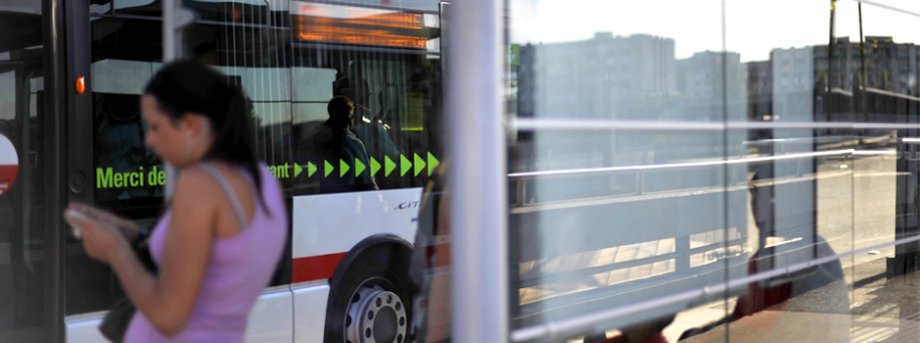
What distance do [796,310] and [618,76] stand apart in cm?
159

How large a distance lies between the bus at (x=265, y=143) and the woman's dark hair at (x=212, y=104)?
1.89 meters

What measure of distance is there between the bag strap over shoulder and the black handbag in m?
0.22

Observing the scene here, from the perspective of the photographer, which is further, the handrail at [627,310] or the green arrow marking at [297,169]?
the green arrow marking at [297,169]

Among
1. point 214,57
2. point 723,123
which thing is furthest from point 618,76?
point 214,57

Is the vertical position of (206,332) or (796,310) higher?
(206,332)

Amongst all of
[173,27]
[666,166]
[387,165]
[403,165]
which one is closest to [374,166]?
[387,165]

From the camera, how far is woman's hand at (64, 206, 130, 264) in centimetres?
252

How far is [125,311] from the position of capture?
2.67 m

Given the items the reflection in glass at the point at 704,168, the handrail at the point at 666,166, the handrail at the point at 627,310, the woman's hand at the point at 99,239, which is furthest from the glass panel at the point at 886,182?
the woman's hand at the point at 99,239

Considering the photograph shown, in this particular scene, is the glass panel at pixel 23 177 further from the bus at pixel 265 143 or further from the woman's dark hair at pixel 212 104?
the woman's dark hair at pixel 212 104

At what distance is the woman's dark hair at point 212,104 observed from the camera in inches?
101

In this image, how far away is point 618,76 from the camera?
147 inches

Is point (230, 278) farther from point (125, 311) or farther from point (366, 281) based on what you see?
point (366, 281)

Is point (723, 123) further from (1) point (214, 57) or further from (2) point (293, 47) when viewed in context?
(2) point (293, 47)
